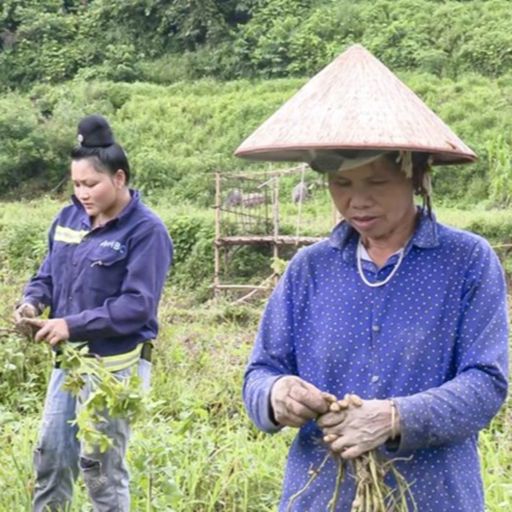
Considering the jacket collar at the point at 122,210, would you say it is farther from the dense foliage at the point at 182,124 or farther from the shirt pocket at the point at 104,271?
the dense foliage at the point at 182,124

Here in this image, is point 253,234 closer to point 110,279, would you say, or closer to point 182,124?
point 182,124

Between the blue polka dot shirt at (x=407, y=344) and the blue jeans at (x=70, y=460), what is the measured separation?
1104 millimetres

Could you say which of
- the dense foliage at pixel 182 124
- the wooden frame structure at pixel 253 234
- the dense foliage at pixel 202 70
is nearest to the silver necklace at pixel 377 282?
the wooden frame structure at pixel 253 234

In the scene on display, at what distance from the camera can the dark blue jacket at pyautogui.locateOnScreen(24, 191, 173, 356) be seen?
9.20 ft

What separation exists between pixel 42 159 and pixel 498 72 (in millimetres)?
9189

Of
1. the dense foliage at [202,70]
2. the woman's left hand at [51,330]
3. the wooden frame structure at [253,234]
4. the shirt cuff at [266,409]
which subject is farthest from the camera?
the dense foliage at [202,70]

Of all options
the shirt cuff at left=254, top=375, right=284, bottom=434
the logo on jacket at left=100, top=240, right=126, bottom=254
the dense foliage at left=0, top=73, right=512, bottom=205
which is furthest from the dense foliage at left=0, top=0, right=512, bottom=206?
the shirt cuff at left=254, top=375, right=284, bottom=434

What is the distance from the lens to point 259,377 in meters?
1.73

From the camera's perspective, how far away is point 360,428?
1.54m

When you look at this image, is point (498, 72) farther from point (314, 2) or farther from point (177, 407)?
point (177, 407)

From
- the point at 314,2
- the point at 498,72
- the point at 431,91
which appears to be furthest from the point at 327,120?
the point at 314,2

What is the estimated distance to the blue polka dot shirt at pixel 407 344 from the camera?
1.64 metres

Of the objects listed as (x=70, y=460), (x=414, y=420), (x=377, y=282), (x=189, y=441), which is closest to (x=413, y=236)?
(x=377, y=282)

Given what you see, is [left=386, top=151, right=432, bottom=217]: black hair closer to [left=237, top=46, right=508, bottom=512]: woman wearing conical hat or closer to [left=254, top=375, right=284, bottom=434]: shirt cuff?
[left=237, top=46, right=508, bottom=512]: woman wearing conical hat
